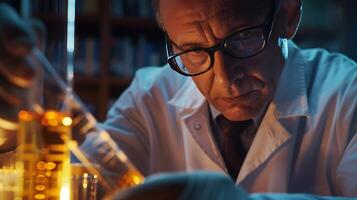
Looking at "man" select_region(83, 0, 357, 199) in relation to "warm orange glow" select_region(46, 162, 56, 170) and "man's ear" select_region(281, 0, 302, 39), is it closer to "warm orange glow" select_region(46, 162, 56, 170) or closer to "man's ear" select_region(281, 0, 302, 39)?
"man's ear" select_region(281, 0, 302, 39)

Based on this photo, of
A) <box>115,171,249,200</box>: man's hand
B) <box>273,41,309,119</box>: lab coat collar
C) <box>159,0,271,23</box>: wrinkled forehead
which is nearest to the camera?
<box>115,171,249,200</box>: man's hand

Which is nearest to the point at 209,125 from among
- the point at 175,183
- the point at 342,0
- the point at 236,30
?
the point at 236,30

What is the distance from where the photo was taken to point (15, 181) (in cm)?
66

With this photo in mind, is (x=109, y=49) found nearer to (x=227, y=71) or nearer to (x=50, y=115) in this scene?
(x=227, y=71)

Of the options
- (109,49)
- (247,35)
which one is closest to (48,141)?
(247,35)

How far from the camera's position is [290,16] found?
0.94m

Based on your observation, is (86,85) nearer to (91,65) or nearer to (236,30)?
(91,65)

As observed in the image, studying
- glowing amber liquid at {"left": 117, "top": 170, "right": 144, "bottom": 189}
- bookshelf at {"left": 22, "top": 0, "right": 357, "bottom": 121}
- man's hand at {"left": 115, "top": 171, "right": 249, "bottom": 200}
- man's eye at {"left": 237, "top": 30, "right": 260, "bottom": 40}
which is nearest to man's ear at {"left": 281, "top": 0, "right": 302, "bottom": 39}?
man's eye at {"left": 237, "top": 30, "right": 260, "bottom": 40}

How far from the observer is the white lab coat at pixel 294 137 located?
3.38ft

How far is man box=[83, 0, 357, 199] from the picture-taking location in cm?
83

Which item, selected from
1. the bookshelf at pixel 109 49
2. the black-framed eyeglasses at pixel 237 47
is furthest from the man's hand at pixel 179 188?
the bookshelf at pixel 109 49

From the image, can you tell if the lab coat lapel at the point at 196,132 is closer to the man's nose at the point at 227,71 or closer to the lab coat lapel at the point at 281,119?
the lab coat lapel at the point at 281,119

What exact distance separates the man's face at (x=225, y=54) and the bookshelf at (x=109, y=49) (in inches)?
61.2

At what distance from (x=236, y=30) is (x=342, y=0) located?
5.52 ft
